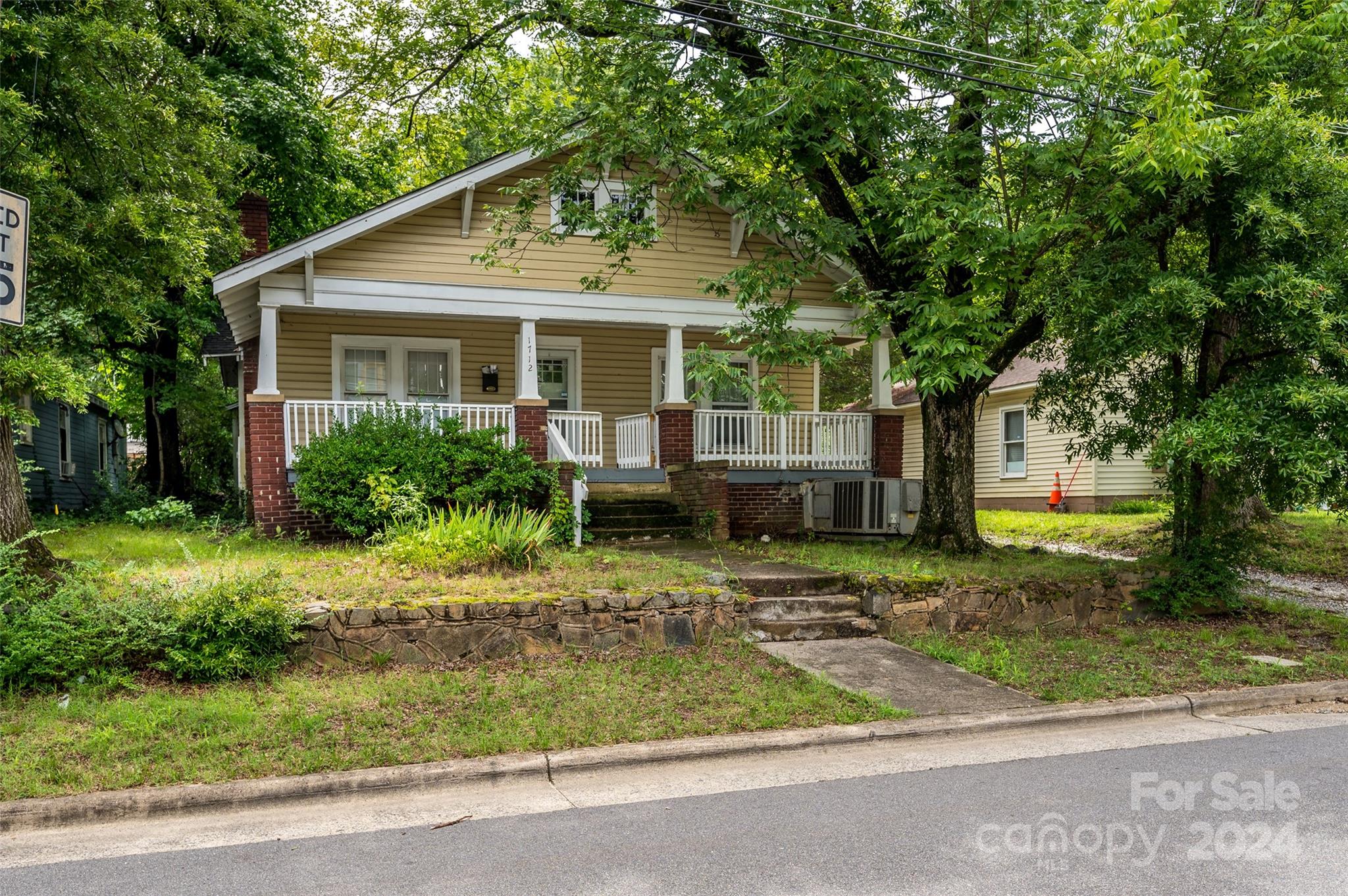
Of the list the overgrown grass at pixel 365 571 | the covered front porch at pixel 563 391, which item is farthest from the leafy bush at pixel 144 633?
the covered front porch at pixel 563 391

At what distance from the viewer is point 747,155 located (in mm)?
11109

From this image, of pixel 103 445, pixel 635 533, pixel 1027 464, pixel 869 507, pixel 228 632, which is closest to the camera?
pixel 228 632

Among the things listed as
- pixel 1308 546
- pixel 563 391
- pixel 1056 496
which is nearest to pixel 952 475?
pixel 1308 546

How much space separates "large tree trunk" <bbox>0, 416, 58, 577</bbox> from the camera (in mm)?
7590

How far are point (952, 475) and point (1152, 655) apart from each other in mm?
3685

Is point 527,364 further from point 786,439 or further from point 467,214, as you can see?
point 786,439

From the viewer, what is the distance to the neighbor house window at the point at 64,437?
22297 millimetres

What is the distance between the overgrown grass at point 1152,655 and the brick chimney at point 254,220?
13292 millimetres

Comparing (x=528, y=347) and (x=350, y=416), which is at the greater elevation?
(x=528, y=347)

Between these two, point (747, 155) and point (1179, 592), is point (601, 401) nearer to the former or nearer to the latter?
point (747, 155)

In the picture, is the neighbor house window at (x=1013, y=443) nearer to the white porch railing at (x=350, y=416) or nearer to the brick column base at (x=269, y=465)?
the white porch railing at (x=350, y=416)

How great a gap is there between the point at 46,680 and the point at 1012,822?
6000 millimetres

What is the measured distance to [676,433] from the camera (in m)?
14.5

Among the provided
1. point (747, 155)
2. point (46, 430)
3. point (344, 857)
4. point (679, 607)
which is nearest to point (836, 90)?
point (747, 155)
